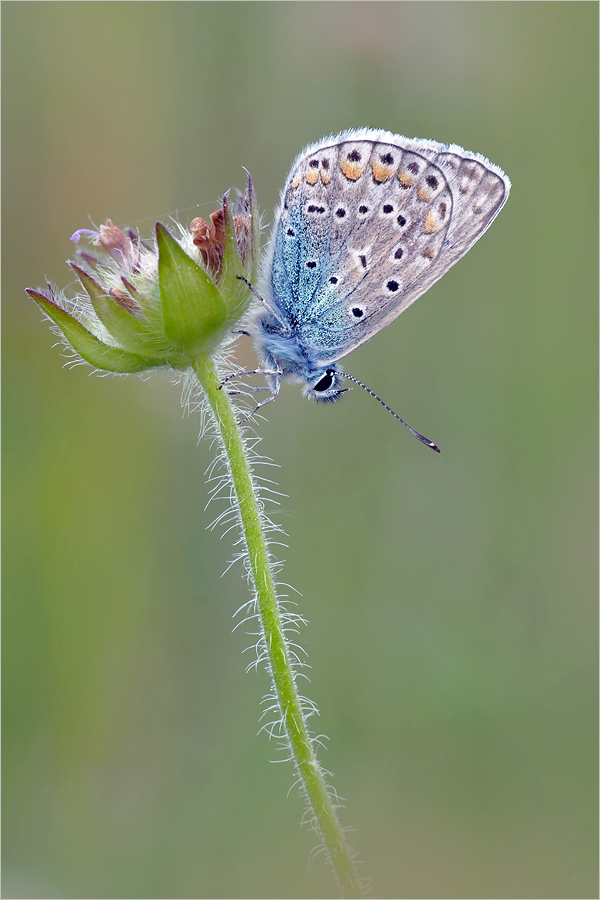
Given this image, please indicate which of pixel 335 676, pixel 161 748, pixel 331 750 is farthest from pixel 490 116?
pixel 161 748

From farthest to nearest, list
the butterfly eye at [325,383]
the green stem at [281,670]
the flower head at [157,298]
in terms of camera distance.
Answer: the butterfly eye at [325,383], the flower head at [157,298], the green stem at [281,670]

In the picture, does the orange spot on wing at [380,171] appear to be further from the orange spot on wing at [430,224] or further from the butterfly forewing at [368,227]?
the orange spot on wing at [430,224]

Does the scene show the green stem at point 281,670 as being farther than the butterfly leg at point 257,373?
No

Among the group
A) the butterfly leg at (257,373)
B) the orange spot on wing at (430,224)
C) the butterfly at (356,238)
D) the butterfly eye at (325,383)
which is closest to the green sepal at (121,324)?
the butterfly leg at (257,373)

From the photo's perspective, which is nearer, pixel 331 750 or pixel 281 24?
pixel 331 750

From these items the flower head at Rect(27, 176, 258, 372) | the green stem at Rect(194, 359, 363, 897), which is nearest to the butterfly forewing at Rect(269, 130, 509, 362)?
the flower head at Rect(27, 176, 258, 372)

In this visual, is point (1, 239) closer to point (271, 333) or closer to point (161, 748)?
point (271, 333)

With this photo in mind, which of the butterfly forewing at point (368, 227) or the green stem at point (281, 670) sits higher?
the butterfly forewing at point (368, 227)

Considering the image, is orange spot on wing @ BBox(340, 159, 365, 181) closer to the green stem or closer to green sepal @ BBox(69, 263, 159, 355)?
green sepal @ BBox(69, 263, 159, 355)
